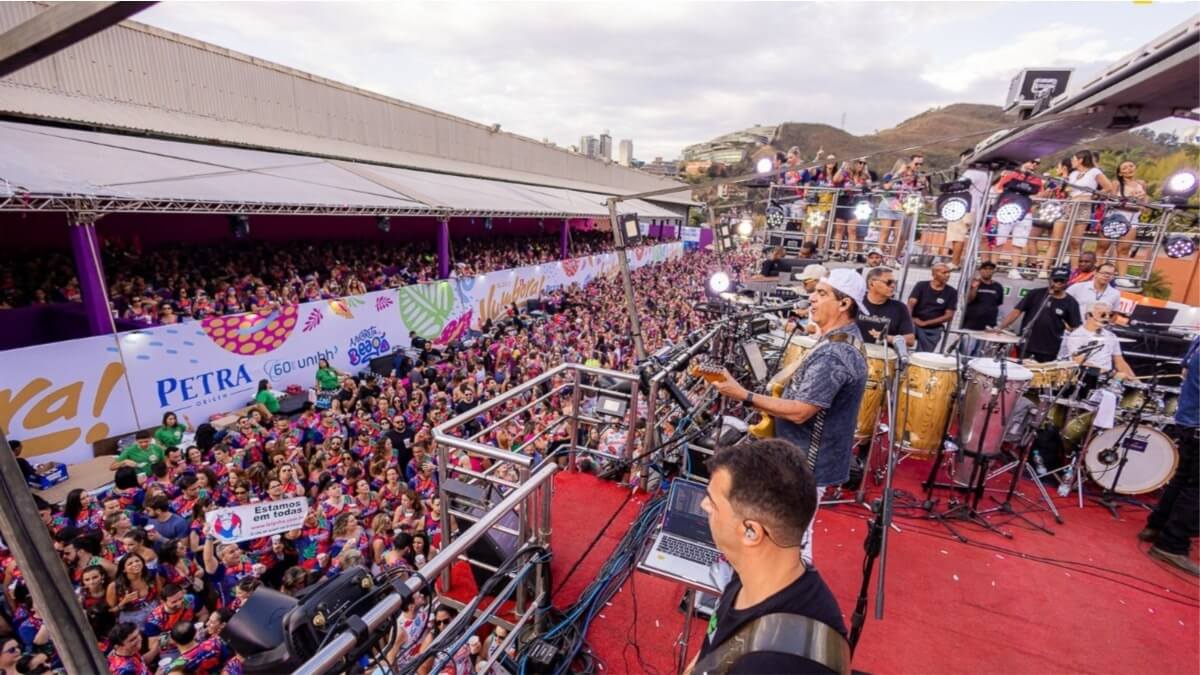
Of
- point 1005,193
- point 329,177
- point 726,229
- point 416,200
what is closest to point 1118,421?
point 1005,193

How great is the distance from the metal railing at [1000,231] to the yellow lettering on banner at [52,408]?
10634 mm

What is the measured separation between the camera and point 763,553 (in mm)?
1474

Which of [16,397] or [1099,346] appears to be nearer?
[1099,346]

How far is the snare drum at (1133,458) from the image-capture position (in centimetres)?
464

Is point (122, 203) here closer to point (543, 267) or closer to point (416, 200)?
point (416, 200)

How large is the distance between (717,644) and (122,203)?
957 cm

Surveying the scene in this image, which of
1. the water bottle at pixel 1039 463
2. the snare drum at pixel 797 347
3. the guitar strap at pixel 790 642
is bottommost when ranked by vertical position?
the water bottle at pixel 1039 463

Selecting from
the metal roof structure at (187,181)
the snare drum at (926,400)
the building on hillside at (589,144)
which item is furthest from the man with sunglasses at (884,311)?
the building on hillside at (589,144)

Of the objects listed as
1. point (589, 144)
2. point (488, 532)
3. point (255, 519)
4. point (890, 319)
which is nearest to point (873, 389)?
point (890, 319)

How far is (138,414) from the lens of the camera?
7.02 metres

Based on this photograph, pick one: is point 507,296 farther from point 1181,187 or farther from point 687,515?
point 1181,187

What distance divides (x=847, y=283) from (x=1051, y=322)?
5.08m

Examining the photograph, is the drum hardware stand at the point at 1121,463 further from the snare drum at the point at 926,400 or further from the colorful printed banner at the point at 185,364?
the colorful printed banner at the point at 185,364

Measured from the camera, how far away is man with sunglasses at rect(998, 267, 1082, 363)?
5844 mm
